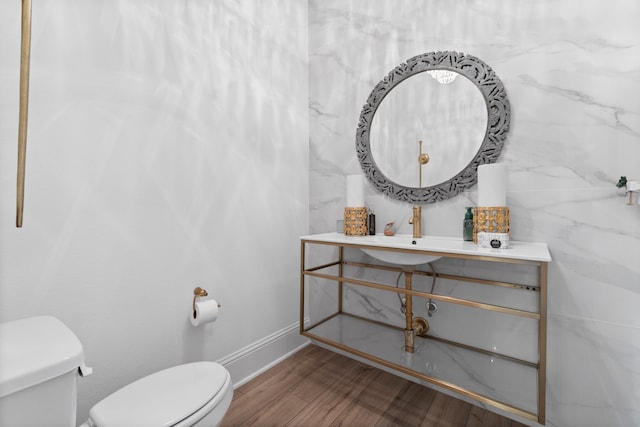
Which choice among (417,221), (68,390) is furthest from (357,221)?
(68,390)

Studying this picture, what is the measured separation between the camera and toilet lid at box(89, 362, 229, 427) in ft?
2.82

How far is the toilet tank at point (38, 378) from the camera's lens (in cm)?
62

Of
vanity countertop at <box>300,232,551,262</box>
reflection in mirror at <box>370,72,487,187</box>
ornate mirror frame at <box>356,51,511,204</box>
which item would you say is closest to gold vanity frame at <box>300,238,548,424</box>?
vanity countertop at <box>300,232,551,262</box>

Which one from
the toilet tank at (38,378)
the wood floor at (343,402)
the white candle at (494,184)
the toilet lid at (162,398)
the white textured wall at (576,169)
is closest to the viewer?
the toilet tank at (38,378)

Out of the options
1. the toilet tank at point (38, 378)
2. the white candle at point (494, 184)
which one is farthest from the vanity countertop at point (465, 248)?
the toilet tank at point (38, 378)

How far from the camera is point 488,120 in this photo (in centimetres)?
140

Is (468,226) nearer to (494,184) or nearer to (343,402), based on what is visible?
(494,184)

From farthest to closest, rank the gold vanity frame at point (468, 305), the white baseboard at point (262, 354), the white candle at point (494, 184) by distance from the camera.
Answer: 1. the white baseboard at point (262, 354)
2. the white candle at point (494, 184)
3. the gold vanity frame at point (468, 305)

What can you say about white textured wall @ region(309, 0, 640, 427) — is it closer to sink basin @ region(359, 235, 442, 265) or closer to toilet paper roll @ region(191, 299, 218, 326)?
sink basin @ region(359, 235, 442, 265)

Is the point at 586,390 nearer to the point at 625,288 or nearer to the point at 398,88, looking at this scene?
the point at 625,288


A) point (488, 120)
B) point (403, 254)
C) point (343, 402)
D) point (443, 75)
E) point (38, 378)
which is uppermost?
point (443, 75)

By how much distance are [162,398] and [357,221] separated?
1.16 m

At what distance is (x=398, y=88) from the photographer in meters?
1.68

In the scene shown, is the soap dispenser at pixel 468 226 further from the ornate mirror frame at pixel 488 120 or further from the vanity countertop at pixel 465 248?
the ornate mirror frame at pixel 488 120
